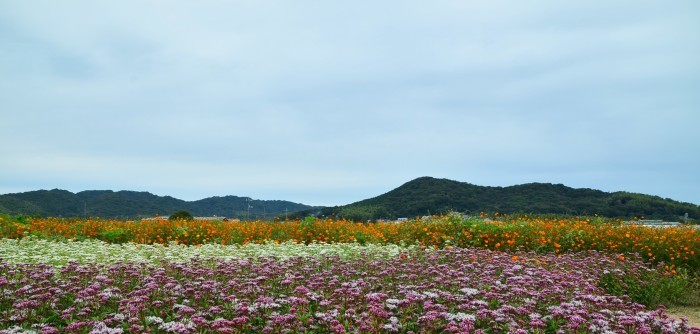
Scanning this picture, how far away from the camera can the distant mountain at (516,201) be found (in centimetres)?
3672

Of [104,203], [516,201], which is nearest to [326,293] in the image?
[516,201]

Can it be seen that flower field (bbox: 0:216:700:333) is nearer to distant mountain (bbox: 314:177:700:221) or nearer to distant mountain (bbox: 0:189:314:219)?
distant mountain (bbox: 314:177:700:221)

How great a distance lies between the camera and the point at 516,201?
42.1m

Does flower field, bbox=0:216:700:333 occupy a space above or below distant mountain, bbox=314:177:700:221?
below

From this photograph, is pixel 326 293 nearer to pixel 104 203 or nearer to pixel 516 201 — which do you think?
pixel 516 201

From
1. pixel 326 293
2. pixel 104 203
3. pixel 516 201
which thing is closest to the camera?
pixel 326 293

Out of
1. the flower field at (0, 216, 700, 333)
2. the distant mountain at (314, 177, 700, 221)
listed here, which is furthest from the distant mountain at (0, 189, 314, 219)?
the flower field at (0, 216, 700, 333)

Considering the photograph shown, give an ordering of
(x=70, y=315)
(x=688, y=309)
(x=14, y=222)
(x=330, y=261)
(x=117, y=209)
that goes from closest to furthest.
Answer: (x=70, y=315)
(x=330, y=261)
(x=688, y=309)
(x=14, y=222)
(x=117, y=209)

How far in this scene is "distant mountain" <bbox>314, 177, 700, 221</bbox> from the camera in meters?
36.7

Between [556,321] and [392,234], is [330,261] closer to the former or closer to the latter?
[556,321]

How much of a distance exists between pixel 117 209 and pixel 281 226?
54.5 m

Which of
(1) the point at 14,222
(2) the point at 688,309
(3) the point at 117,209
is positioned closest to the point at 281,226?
(1) the point at 14,222

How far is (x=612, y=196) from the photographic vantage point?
1633 inches

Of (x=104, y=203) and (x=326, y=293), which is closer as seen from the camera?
(x=326, y=293)
